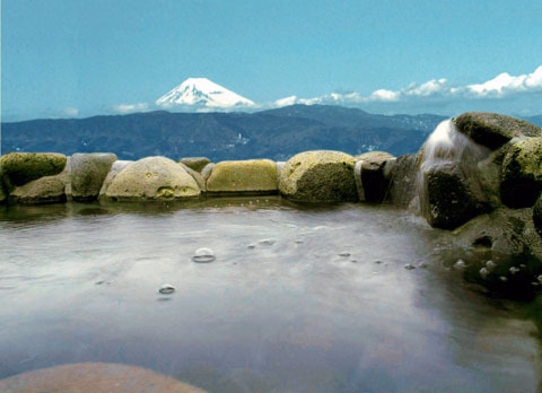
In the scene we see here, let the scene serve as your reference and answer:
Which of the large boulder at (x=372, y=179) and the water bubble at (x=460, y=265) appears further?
the large boulder at (x=372, y=179)

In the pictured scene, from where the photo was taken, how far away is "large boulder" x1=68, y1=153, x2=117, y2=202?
475 inches

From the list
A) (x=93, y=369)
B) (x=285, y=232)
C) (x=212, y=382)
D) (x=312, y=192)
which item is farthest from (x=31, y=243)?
(x=312, y=192)

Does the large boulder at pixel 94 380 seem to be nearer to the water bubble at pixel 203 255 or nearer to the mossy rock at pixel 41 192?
the water bubble at pixel 203 255

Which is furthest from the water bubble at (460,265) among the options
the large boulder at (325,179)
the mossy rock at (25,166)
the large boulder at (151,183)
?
the mossy rock at (25,166)

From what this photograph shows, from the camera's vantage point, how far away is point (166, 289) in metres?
4.24

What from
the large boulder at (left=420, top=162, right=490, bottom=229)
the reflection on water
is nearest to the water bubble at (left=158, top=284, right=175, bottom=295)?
the reflection on water

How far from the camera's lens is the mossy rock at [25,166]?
12227 millimetres

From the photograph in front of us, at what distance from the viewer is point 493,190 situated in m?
6.16

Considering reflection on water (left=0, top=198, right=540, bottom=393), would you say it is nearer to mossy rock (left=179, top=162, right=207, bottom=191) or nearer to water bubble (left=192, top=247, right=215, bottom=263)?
Result: water bubble (left=192, top=247, right=215, bottom=263)

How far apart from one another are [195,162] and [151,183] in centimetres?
233

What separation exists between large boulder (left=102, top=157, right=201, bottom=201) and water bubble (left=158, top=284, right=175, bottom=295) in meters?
7.34

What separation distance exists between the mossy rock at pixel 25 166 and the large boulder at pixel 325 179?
6.41 meters

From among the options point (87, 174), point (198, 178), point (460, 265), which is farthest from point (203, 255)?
point (87, 174)

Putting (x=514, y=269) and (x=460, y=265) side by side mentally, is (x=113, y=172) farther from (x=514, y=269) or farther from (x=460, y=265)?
(x=514, y=269)
